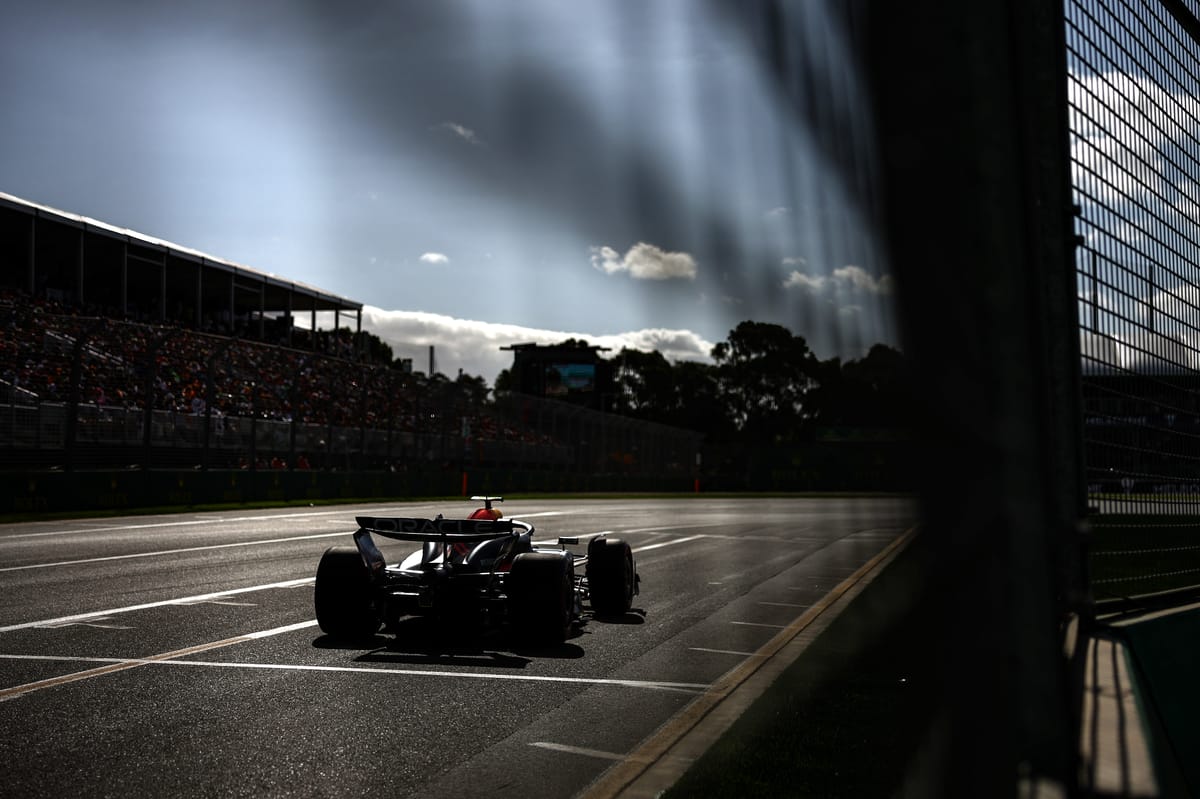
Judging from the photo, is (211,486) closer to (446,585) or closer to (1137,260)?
(446,585)

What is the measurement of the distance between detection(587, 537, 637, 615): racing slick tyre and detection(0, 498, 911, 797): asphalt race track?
18 cm

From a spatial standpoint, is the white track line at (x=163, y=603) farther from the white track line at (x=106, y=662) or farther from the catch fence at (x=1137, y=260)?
the catch fence at (x=1137, y=260)

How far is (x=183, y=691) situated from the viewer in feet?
19.1

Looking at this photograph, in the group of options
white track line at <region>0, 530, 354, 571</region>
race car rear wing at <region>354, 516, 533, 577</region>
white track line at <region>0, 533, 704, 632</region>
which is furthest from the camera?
white track line at <region>0, 530, 354, 571</region>

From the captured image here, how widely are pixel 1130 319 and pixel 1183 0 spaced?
225cm

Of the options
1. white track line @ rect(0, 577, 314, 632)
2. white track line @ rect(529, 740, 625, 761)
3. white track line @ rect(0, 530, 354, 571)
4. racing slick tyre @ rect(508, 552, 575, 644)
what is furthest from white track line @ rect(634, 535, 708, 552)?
white track line @ rect(529, 740, 625, 761)

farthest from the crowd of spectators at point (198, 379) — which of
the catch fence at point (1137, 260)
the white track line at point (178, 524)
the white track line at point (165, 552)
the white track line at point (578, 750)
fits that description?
the catch fence at point (1137, 260)

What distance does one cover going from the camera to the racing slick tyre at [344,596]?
7.57 metres

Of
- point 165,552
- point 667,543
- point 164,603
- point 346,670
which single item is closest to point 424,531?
point 346,670

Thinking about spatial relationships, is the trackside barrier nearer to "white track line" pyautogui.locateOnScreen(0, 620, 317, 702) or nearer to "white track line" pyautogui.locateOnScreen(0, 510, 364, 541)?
"white track line" pyautogui.locateOnScreen(0, 510, 364, 541)

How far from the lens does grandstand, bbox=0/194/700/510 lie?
21.3m

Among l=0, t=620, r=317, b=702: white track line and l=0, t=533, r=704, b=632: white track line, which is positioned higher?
l=0, t=533, r=704, b=632: white track line

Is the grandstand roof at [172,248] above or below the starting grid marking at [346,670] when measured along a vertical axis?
above

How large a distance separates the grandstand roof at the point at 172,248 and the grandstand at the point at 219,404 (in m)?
0.08
